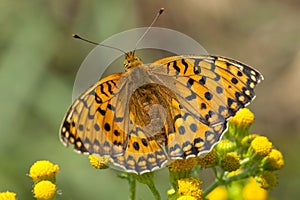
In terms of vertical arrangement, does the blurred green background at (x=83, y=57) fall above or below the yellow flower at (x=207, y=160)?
above

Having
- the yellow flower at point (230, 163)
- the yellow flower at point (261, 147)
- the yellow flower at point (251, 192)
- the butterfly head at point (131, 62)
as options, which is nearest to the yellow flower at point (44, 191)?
the butterfly head at point (131, 62)

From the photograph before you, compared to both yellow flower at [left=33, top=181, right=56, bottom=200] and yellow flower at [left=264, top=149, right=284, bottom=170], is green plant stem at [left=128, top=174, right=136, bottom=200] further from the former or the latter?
yellow flower at [left=264, top=149, right=284, bottom=170]

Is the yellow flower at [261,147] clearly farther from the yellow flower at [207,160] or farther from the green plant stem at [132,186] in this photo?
the green plant stem at [132,186]

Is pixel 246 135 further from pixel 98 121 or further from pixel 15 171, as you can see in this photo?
pixel 15 171

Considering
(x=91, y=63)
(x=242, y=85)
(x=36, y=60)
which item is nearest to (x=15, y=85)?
(x=36, y=60)

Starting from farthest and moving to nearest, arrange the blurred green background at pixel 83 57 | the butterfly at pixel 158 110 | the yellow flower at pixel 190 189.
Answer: the blurred green background at pixel 83 57, the yellow flower at pixel 190 189, the butterfly at pixel 158 110

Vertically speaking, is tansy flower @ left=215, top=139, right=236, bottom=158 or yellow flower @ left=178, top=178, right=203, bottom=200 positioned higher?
tansy flower @ left=215, top=139, right=236, bottom=158

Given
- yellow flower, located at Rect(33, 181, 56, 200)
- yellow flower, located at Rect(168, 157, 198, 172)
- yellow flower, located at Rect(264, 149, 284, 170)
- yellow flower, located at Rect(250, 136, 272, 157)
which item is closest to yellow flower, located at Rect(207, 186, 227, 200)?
yellow flower, located at Rect(264, 149, 284, 170)

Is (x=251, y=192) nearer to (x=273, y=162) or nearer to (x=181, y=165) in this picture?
(x=273, y=162)
